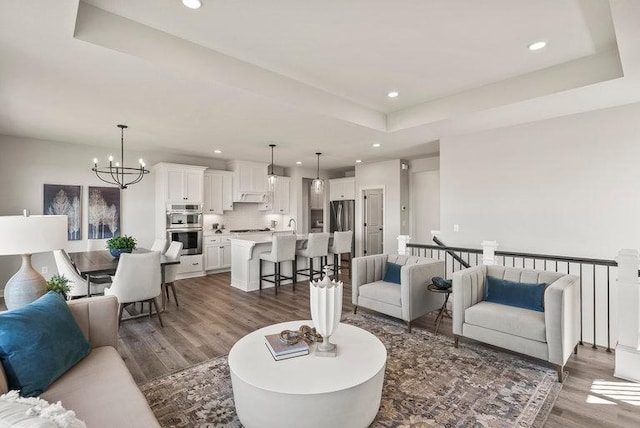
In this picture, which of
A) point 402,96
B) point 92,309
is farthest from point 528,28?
point 92,309

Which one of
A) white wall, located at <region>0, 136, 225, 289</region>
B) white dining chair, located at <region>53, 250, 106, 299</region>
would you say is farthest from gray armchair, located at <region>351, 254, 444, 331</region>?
white wall, located at <region>0, 136, 225, 289</region>

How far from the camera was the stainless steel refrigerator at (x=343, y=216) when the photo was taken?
8.36 meters

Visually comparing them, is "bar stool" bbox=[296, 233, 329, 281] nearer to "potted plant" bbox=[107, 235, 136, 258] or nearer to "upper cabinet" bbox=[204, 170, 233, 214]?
"upper cabinet" bbox=[204, 170, 233, 214]

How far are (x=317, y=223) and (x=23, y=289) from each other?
25.0 ft

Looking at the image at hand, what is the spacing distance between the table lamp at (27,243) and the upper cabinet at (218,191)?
493 centimetres

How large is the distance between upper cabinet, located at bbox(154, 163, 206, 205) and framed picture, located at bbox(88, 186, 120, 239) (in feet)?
2.66

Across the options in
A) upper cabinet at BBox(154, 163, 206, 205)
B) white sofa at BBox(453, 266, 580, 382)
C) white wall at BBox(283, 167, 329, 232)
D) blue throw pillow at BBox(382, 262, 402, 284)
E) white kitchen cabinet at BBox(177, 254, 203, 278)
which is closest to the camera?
white sofa at BBox(453, 266, 580, 382)

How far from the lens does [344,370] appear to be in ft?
6.39

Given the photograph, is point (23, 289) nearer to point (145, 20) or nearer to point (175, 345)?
point (175, 345)

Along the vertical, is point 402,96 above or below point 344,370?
above

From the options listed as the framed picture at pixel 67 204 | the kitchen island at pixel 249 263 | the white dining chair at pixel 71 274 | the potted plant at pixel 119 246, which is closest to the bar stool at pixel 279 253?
the kitchen island at pixel 249 263

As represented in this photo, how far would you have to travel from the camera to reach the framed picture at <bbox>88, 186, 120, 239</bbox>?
19.3 feet

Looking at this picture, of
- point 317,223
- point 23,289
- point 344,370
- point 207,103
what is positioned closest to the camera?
point 344,370

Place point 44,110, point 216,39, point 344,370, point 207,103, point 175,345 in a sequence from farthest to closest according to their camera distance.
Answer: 1. point 44,110
2. point 207,103
3. point 175,345
4. point 216,39
5. point 344,370
